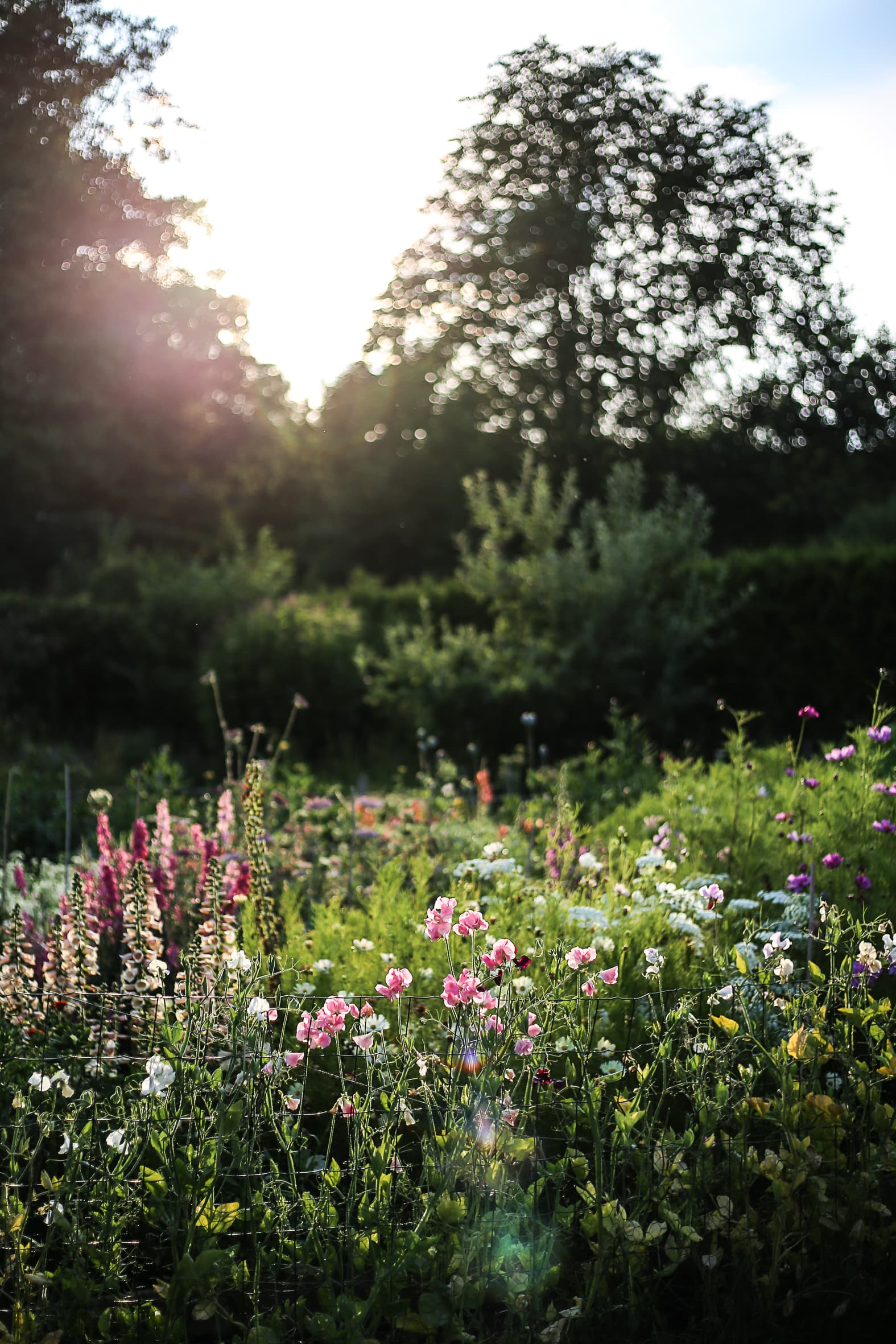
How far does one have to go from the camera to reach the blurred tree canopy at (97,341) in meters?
14.2

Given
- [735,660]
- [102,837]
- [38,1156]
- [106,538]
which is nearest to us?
[38,1156]

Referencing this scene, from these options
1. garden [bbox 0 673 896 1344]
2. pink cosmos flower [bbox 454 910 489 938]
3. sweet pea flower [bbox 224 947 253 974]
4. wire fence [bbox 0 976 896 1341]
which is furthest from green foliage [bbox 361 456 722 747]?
pink cosmos flower [bbox 454 910 489 938]

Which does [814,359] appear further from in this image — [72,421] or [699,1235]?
[699,1235]

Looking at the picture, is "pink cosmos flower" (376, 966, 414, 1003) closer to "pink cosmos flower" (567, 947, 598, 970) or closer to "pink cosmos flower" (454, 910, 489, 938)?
"pink cosmos flower" (454, 910, 489, 938)

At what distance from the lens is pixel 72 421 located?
71.9ft

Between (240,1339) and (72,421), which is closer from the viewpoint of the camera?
(240,1339)

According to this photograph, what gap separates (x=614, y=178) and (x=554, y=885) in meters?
22.1

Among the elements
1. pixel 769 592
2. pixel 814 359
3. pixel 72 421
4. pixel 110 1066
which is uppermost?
pixel 814 359

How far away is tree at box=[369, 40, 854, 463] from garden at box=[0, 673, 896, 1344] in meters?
21.1

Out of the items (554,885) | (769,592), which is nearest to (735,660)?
(769,592)

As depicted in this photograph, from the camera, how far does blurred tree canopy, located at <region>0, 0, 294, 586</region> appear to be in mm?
14219

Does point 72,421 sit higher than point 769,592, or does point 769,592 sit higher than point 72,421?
point 72,421

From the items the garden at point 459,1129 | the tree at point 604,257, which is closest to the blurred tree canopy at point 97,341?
the tree at point 604,257

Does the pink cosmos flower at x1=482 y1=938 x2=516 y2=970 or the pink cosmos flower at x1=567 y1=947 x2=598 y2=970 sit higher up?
the pink cosmos flower at x1=482 y1=938 x2=516 y2=970
